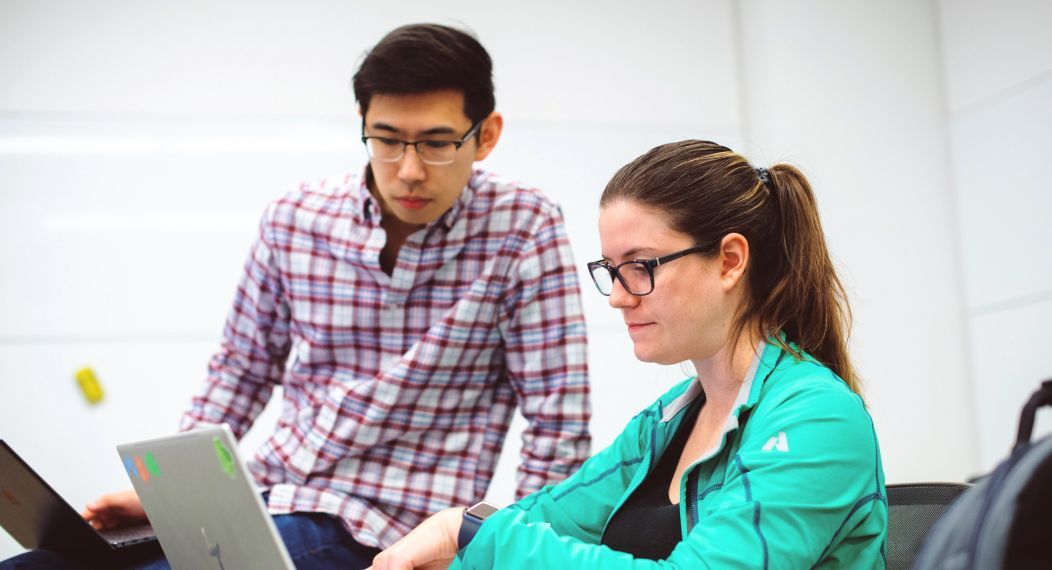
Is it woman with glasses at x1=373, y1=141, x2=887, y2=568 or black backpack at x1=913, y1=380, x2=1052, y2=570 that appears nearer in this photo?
black backpack at x1=913, y1=380, x2=1052, y2=570

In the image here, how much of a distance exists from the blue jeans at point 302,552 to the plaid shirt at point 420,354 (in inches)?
1.4

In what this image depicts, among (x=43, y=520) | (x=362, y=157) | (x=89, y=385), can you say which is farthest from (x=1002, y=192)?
(x=43, y=520)

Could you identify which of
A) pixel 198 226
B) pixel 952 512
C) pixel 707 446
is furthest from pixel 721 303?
pixel 198 226

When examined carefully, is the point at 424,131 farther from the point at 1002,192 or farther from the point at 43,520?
the point at 1002,192

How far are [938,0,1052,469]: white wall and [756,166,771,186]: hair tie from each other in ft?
7.47

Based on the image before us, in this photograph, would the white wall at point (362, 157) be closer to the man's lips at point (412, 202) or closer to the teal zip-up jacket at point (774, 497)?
the man's lips at point (412, 202)

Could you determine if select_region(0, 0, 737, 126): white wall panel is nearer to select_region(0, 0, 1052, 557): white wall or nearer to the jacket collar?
select_region(0, 0, 1052, 557): white wall

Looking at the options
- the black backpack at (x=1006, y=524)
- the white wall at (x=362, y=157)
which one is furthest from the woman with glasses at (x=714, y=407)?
the white wall at (x=362, y=157)

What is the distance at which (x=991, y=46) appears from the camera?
3545 mm

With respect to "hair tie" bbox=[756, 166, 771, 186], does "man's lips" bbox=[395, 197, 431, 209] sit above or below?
above

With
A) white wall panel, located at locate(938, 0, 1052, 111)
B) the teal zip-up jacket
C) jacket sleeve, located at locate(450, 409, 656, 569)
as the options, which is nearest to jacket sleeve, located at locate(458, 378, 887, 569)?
the teal zip-up jacket

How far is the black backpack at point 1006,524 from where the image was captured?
26.9 inches

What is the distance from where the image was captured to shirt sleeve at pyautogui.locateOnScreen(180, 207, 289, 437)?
2096mm

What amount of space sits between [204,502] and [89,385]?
80.7 inches
